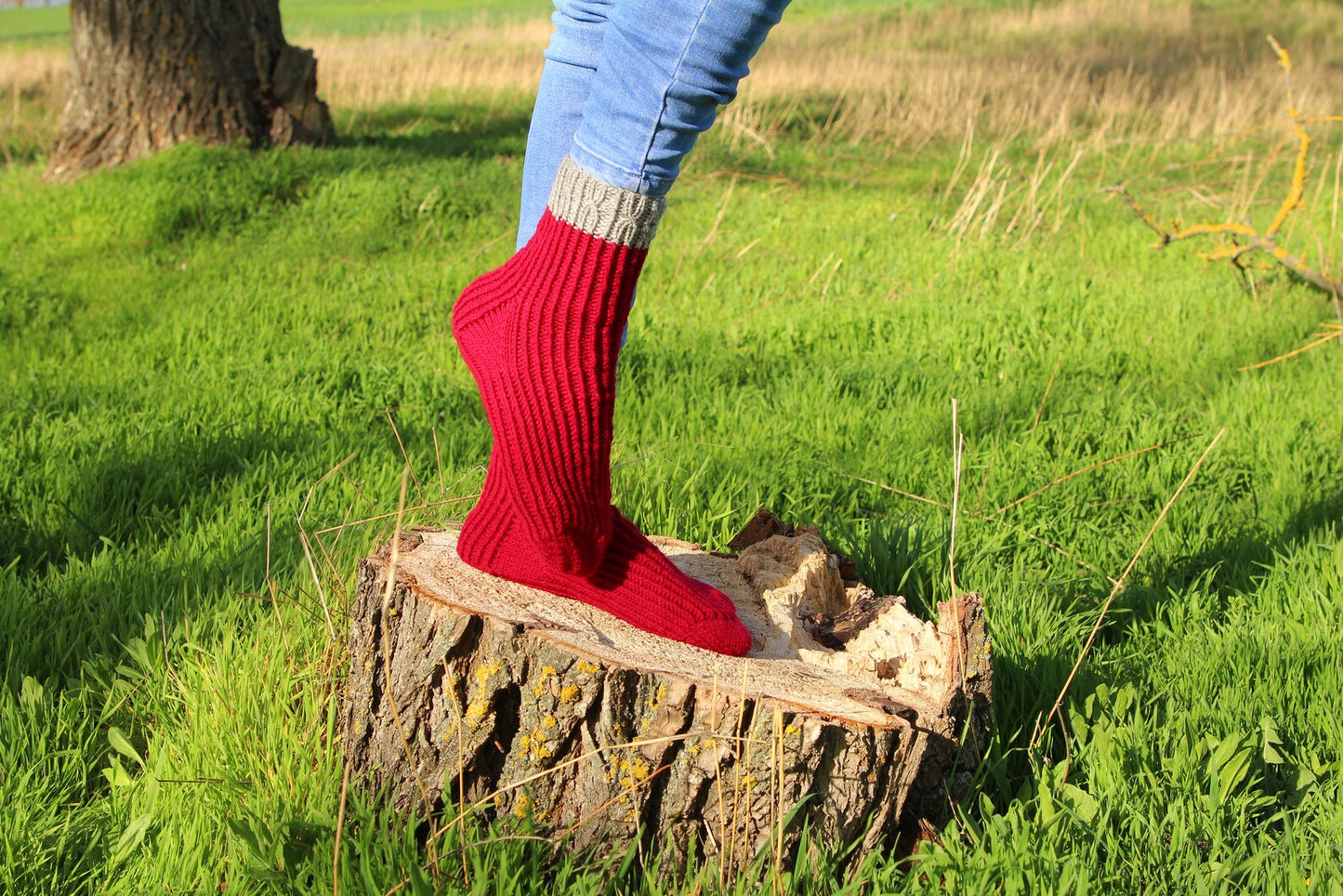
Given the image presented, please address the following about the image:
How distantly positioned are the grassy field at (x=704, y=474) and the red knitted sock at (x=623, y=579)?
28 cm

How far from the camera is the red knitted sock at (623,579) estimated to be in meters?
1.73

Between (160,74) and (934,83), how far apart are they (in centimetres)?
583

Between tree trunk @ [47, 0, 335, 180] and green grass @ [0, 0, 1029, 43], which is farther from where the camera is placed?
green grass @ [0, 0, 1029, 43]

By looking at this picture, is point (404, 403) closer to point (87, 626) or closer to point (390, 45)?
point (87, 626)

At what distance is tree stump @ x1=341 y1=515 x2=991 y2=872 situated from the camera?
1.54m

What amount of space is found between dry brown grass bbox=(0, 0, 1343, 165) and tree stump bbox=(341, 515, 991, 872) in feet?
18.7

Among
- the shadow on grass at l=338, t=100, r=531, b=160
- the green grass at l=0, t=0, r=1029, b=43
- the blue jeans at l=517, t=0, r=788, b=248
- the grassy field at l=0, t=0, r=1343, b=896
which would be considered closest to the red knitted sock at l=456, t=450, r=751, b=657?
the grassy field at l=0, t=0, r=1343, b=896

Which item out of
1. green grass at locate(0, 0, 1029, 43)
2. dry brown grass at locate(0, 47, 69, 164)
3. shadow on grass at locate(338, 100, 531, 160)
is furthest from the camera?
green grass at locate(0, 0, 1029, 43)

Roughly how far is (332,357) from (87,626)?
1716 mm

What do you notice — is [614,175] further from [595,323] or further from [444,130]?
[444,130]

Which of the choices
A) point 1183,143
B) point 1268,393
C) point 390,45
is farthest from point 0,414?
point 390,45

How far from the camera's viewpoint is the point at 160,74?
223 inches

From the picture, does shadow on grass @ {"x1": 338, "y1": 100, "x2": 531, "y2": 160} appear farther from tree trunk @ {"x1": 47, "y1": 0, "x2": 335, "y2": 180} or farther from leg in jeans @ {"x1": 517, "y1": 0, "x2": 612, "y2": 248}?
leg in jeans @ {"x1": 517, "y1": 0, "x2": 612, "y2": 248}

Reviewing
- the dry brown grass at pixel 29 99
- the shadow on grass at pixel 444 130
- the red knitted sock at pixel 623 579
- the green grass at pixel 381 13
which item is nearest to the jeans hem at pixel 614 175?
the red knitted sock at pixel 623 579
